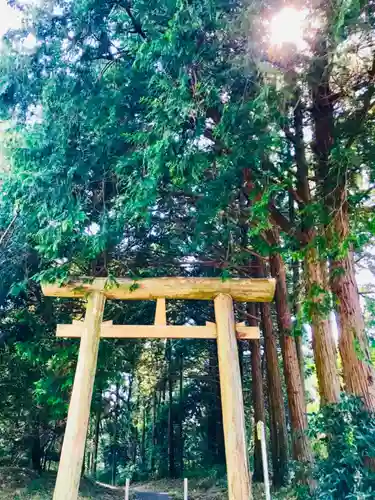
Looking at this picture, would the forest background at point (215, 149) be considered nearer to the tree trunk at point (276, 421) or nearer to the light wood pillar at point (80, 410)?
the light wood pillar at point (80, 410)

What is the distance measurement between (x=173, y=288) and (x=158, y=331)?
1.92 feet

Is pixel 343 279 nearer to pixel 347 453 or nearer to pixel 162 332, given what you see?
pixel 347 453

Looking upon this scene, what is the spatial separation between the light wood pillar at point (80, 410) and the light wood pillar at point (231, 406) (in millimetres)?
1558

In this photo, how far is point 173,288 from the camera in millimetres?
5137

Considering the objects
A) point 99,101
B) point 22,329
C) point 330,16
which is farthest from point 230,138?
point 22,329

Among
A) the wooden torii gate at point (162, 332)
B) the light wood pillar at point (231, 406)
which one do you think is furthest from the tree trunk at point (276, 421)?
the light wood pillar at point (231, 406)

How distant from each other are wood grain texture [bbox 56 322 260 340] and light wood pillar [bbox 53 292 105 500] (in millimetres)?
138

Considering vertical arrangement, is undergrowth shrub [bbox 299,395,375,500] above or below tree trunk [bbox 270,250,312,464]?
below

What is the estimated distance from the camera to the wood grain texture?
16.2 feet

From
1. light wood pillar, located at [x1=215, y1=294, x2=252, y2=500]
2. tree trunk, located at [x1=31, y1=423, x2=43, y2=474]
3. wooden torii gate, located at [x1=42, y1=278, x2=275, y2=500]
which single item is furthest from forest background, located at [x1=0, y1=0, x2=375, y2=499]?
tree trunk, located at [x1=31, y1=423, x2=43, y2=474]

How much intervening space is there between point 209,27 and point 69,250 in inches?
122

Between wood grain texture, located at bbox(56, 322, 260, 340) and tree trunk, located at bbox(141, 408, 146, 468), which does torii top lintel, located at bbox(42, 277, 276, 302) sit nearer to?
wood grain texture, located at bbox(56, 322, 260, 340)

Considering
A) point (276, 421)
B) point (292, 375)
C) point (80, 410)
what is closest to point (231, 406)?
point (80, 410)

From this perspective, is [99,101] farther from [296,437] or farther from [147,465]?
[147,465]
